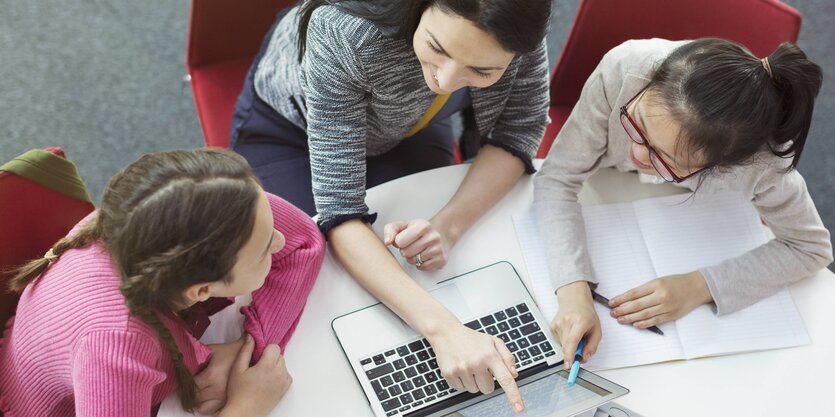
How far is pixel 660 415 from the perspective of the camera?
39.7 inches

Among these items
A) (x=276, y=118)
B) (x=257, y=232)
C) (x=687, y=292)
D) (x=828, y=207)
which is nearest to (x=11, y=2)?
(x=276, y=118)

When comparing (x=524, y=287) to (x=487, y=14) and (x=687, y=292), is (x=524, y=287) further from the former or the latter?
(x=487, y=14)

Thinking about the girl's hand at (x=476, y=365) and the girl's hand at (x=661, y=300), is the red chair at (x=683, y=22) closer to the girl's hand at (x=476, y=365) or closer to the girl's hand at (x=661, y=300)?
the girl's hand at (x=661, y=300)

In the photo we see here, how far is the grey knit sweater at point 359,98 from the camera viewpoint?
1.09m

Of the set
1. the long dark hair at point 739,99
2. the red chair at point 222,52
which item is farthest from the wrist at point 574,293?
the red chair at point 222,52

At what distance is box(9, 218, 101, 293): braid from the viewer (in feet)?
3.14

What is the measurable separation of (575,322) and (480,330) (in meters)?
0.14

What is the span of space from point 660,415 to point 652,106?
0.44 metres

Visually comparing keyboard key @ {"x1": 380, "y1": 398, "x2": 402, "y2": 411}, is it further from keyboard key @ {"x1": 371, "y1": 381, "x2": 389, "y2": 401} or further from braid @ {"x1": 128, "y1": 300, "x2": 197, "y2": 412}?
braid @ {"x1": 128, "y1": 300, "x2": 197, "y2": 412}

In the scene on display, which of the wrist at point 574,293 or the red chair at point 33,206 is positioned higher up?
the red chair at point 33,206

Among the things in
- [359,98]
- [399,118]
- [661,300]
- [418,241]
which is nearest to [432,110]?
[399,118]

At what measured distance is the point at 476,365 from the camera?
0.99 meters

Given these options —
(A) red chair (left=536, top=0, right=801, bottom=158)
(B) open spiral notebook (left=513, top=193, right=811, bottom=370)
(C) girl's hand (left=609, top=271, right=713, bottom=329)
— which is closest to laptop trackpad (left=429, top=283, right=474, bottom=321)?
(B) open spiral notebook (left=513, top=193, right=811, bottom=370)

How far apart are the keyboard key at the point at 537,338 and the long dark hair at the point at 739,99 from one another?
341 millimetres
